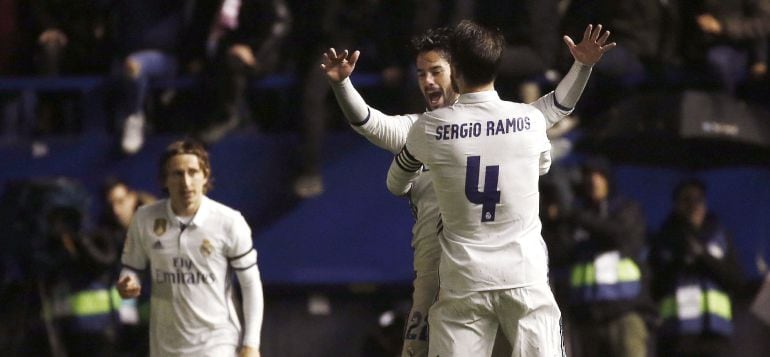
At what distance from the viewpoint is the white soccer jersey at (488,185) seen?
24.3ft

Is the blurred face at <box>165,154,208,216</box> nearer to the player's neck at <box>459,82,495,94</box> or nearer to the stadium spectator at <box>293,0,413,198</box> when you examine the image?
the player's neck at <box>459,82,495,94</box>

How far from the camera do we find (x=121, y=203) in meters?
12.0

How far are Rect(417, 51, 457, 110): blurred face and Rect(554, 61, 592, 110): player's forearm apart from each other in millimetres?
655

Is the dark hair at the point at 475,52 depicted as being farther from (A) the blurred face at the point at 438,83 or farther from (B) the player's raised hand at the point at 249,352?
(B) the player's raised hand at the point at 249,352

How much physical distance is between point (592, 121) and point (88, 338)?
403 centimetres

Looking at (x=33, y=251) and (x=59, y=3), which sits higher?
(x=59, y=3)

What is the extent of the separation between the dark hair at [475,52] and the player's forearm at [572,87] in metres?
0.43

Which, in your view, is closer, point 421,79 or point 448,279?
point 448,279

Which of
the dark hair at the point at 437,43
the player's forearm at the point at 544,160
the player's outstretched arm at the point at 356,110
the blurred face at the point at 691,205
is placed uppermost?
the dark hair at the point at 437,43

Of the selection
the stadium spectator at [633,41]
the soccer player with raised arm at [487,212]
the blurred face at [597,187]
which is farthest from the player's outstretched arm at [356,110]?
the stadium spectator at [633,41]

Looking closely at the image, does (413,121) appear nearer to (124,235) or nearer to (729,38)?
(124,235)

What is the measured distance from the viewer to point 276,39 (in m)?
12.7

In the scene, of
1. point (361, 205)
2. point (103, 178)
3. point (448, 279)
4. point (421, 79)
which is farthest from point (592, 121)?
point (448, 279)

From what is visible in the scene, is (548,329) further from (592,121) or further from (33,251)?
(33,251)
